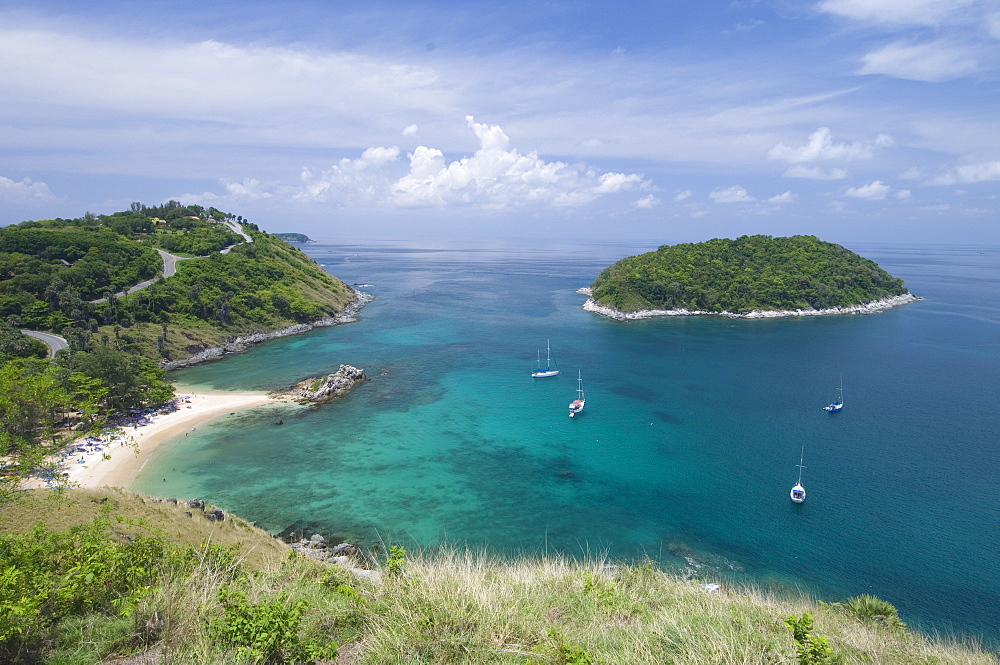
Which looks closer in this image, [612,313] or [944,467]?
[944,467]

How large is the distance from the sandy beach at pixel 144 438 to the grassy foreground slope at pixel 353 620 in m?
20.3

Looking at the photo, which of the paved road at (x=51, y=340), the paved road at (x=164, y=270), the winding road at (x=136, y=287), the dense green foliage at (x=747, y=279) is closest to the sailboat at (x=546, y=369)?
the dense green foliage at (x=747, y=279)

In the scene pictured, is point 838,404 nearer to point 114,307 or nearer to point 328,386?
point 328,386

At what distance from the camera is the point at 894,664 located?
806 cm

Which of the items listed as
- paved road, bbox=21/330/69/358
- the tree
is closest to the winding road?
paved road, bbox=21/330/69/358

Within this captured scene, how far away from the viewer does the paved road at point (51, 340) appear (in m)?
44.8

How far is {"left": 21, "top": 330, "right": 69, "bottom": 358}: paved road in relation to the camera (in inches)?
1764

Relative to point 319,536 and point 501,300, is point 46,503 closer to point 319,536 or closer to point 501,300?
point 319,536

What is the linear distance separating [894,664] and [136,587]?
1322cm

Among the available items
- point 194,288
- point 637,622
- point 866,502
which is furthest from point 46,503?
point 194,288

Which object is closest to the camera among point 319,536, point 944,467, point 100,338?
point 319,536

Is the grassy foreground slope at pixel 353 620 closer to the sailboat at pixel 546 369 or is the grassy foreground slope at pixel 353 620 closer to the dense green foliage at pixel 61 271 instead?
Answer: the sailboat at pixel 546 369

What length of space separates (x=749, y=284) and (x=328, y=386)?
77.4m

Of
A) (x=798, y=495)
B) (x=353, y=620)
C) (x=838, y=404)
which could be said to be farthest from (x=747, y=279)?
(x=353, y=620)
